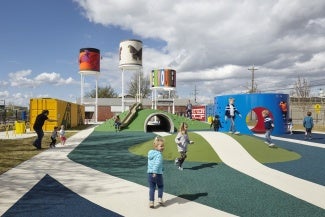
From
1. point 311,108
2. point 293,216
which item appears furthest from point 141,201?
point 311,108

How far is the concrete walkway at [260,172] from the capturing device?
761 centimetres

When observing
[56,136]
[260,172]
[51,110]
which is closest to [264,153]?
[260,172]

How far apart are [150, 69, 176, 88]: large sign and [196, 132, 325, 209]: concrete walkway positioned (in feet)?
108

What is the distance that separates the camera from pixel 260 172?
1021 cm

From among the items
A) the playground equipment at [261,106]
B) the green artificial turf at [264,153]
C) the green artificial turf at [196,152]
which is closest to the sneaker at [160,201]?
the green artificial turf at [196,152]

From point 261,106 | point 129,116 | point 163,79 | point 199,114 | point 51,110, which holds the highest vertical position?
point 163,79

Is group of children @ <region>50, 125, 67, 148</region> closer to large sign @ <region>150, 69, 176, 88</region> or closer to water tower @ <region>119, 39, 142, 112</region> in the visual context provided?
water tower @ <region>119, 39, 142, 112</region>

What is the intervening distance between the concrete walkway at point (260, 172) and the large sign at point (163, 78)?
108 feet

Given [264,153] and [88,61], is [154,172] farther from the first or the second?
[88,61]

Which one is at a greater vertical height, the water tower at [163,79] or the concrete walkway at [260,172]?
the water tower at [163,79]

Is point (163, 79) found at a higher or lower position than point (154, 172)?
higher

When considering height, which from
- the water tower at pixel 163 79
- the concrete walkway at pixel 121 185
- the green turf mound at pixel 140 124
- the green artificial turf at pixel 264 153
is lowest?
the concrete walkway at pixel 121 185

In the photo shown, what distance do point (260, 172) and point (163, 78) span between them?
38.0 meters

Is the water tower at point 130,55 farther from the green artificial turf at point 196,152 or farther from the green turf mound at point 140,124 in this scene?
the green artificial turf at point 196,152
